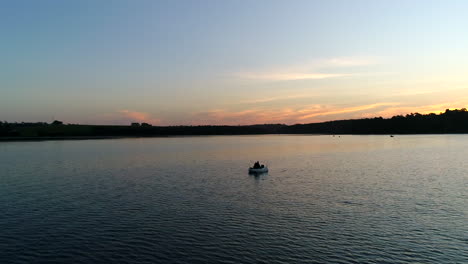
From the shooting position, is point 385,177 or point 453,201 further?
point 385,177

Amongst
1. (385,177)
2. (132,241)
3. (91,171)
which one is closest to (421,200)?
(385,177)

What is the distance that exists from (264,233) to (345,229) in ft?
21.0

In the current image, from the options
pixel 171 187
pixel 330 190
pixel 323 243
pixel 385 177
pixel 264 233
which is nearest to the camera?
pixel 323 243

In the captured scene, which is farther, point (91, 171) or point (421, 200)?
point (91, 171)

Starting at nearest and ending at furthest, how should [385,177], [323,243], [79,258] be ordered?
[79,258]
[323,243]
[385,177]

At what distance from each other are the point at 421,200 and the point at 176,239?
2709 centimetres

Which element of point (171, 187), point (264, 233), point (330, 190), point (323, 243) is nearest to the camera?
Result: point (323, 243)

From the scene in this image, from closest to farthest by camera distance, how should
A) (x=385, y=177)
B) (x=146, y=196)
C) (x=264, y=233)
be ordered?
(x=264, y=233) < (x=146, y=196) < (x=385, y=177)

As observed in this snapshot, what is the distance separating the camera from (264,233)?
26125 mm

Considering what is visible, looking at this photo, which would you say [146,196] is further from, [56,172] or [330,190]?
[56,172]

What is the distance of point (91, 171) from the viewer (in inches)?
2608

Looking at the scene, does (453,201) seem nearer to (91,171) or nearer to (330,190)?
(330,190)

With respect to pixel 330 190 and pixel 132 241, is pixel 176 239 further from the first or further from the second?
pixel 330 190

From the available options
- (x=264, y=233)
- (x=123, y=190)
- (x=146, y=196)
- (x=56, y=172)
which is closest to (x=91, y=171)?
(x=56, y=172)
